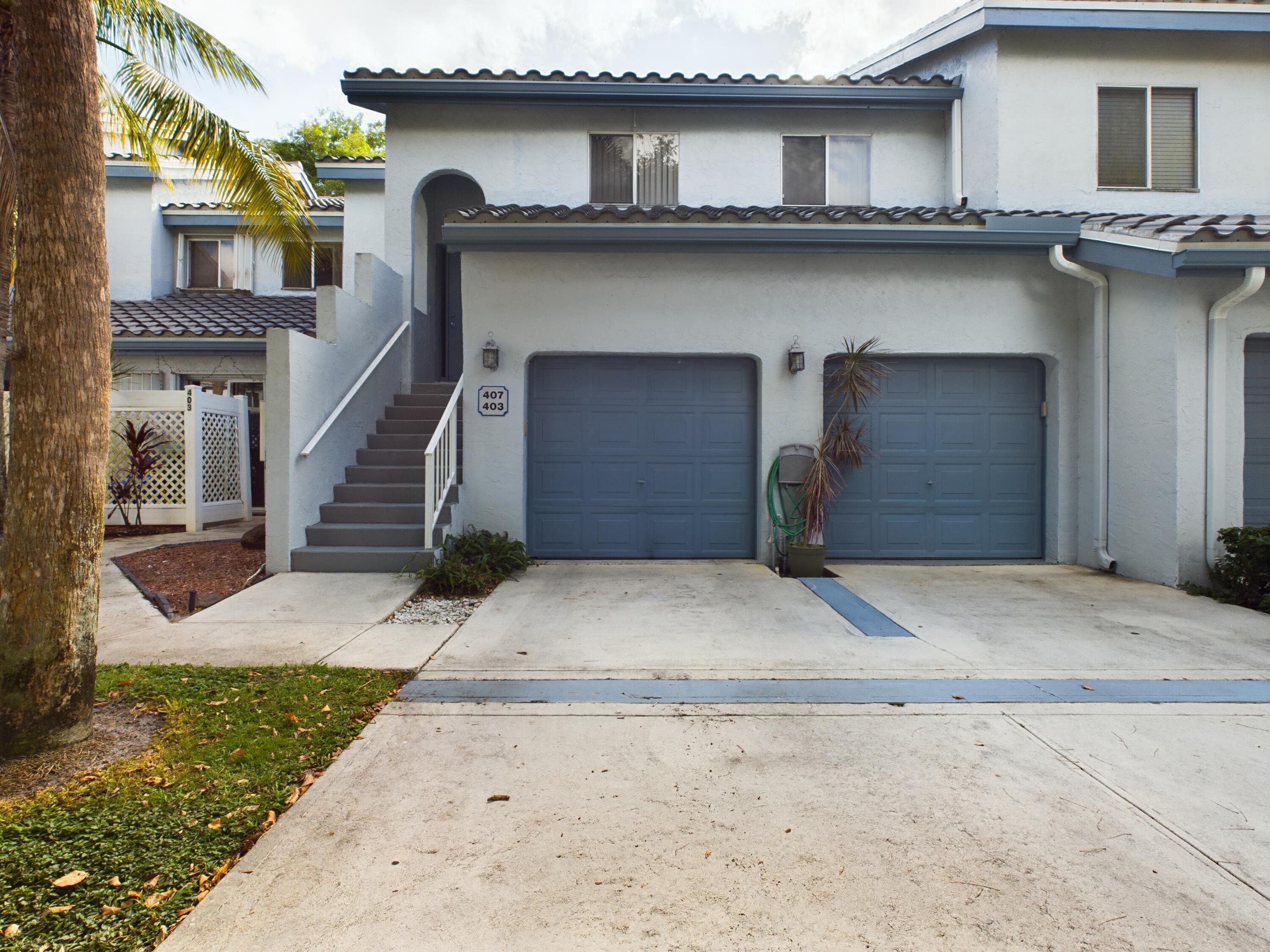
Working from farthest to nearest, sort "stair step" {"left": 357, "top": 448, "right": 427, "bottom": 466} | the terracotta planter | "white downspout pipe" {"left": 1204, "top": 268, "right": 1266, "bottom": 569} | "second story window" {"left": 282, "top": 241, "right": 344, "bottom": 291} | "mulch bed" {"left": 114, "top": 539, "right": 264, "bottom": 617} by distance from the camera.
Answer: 1. "second story window" {"left": 282, "top": 241, "right": 344, "bottom": 291}
2. "stair step" {"left": 357, "top": 448, "right": 427, "bottom": 466}
3. the terracotta planter
4. "white downspout pipe" {"left": 1204, "top": 268, "right": 1266, "bottom": 569}
5. "mulch bed" {"left": 114, "top": 539, "right": 264, "bottom": 617}

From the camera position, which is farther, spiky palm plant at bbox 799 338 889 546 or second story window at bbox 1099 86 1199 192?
second story window at bbox 1099 86 1199 192

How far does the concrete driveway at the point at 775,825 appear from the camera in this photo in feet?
6.44

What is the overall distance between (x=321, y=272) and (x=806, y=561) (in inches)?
440

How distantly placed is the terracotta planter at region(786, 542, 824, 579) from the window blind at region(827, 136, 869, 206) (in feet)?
16.9

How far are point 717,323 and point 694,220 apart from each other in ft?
3.58

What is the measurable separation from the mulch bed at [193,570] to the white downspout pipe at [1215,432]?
8707 mm

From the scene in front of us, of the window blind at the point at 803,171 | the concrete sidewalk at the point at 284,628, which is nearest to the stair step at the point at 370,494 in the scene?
the concrete sidewalk at the point at 284,628

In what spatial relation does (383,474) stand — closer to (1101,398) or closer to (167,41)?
(167,41)

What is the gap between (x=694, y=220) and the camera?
22.9 ft

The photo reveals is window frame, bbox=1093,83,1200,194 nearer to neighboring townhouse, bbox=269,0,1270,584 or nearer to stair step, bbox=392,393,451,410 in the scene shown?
neighboring townhouse, bbox=269,0,1270,584

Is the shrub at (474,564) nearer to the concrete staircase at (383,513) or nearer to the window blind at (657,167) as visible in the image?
the concrete staircase at (383,513)

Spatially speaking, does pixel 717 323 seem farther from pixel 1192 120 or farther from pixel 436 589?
pixel 1192 120

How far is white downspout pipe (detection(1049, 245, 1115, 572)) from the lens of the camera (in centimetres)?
714

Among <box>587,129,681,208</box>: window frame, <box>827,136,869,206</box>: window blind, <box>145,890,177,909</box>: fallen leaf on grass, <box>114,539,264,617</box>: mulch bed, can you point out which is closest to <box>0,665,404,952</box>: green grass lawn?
<box>145,890,177,909</box>: fallen leaf on grass
